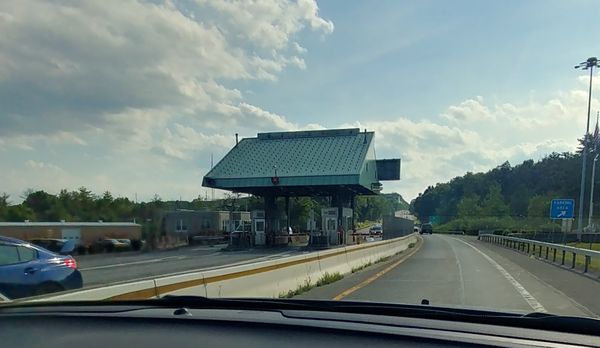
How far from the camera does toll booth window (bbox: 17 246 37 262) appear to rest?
994 cm

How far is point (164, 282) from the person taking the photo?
7840mm

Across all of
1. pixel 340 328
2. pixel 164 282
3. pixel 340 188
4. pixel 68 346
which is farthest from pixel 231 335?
pixel 340 188

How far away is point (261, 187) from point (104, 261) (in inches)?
1100

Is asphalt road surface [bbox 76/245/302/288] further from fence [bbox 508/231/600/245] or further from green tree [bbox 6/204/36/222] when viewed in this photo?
fence [bbox 508/231/600/245]

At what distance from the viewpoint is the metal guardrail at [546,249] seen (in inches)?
852

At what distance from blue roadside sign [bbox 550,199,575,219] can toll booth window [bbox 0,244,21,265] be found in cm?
3802

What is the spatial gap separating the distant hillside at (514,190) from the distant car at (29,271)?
80.3 metres

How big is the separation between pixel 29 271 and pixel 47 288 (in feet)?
1.47

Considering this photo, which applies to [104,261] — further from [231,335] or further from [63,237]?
[231,335]

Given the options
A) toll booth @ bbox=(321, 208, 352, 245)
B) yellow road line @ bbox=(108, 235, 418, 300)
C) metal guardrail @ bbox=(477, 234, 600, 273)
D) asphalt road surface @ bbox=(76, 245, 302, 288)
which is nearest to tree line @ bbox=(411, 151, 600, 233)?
metal guardrail @ bbox=(477, 234, 600, 273)

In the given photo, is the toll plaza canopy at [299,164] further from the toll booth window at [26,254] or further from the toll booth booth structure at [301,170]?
the toll booth window at [26,254]

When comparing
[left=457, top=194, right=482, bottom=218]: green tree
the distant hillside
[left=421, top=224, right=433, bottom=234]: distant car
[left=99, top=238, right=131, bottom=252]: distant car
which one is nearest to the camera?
[left=99, top=238, right=131, bottom=252]: distant car

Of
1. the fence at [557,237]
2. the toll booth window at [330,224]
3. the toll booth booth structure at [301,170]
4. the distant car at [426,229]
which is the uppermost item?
the toll booth booth structure at [301,170]

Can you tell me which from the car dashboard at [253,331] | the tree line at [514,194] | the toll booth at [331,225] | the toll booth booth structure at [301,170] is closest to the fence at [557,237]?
the tree line at [514,194]
